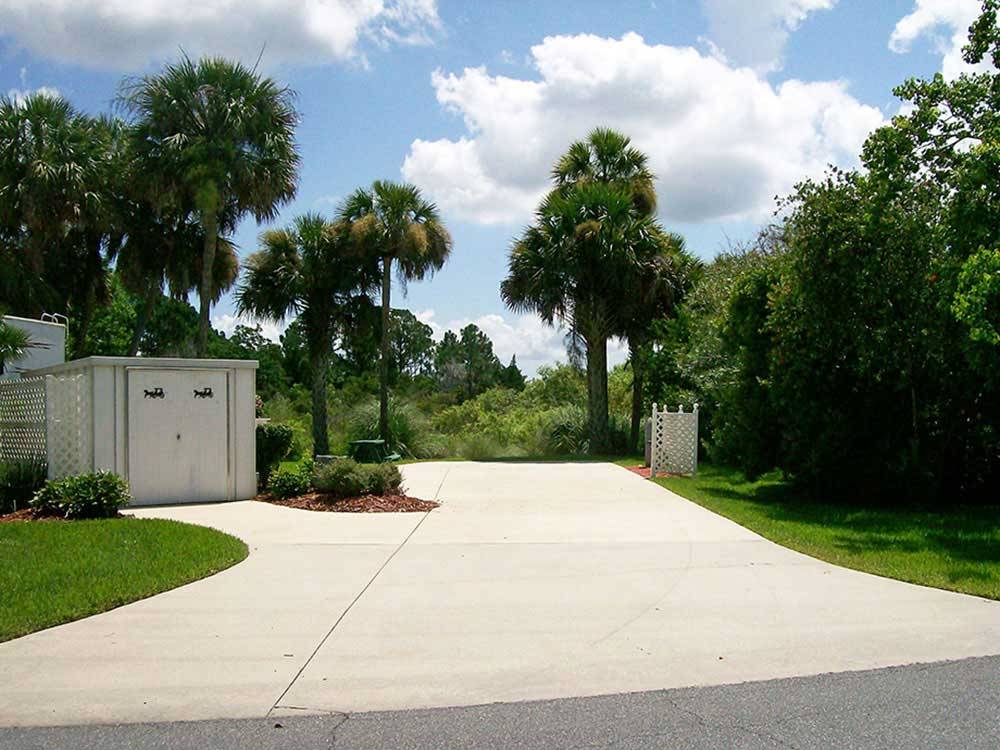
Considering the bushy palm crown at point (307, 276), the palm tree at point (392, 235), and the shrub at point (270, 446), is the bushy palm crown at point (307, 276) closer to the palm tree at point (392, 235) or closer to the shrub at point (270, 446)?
the palm tree at point (392, 235)

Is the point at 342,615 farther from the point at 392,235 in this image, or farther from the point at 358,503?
the point at 392,235

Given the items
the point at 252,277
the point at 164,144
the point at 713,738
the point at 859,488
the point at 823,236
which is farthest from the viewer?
the point at 252,277

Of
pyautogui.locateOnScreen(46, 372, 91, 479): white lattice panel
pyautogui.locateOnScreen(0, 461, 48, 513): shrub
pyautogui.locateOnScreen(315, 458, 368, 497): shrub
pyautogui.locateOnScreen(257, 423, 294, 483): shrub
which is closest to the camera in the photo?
pyautogui.locateOnScreen(0, 461, 48, 513): shrub

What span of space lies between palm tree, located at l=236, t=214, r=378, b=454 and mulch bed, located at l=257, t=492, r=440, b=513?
1323 centimetres

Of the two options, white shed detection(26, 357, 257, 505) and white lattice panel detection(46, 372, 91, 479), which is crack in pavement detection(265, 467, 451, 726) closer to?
white shed detection(26, 357, 257, 505)

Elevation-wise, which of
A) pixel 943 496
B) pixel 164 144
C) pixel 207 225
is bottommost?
pixel 943 496

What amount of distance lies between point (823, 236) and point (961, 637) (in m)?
8.00

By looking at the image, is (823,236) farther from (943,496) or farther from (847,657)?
(847,657)

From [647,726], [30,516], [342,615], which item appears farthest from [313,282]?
[647,726]

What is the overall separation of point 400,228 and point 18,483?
49.1 ft

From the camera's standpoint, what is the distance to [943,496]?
15.2 meters

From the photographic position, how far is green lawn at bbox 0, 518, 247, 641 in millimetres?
6770

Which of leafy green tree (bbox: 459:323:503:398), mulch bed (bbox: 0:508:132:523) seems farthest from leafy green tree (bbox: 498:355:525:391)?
mulch bed (bbox: 0:508:132:523)

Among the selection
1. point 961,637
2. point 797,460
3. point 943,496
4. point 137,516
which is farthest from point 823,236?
point 137,516
